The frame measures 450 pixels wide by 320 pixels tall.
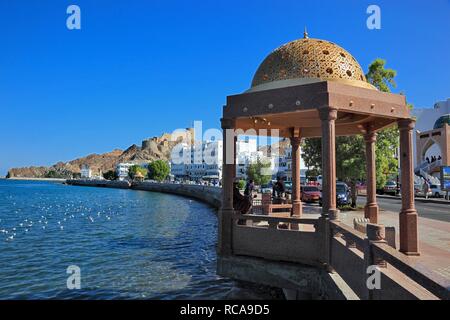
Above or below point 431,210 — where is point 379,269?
above

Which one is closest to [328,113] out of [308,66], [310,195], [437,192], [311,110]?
[311,110]

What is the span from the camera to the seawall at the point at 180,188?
5036 cm

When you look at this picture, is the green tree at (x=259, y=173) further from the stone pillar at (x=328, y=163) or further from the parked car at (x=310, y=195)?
the stone pillar at (x=328, y=163)

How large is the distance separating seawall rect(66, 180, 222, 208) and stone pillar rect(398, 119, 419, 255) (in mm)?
31298

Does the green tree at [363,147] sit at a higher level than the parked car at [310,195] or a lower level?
higher

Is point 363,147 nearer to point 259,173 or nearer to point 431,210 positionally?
point 431,210

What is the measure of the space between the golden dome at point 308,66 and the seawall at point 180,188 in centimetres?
3080

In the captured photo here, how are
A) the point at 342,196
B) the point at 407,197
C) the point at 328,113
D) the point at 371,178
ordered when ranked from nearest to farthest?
1. the point at 328,113
2. the point at 407,197
3. the point at 371,178
4. the point at 342,196

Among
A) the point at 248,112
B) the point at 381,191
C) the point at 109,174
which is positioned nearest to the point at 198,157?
the point at 109,174

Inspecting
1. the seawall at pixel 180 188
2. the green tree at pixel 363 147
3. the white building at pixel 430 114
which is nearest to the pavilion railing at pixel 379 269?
the green tree at pixel 363 147

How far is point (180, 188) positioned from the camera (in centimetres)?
8212

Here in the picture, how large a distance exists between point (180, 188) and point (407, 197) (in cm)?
7451
